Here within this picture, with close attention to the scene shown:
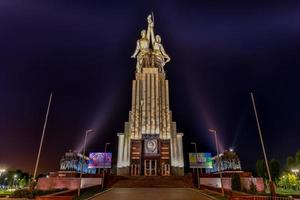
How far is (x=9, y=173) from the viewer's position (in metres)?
78.7

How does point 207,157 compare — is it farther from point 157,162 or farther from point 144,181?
point 144,181

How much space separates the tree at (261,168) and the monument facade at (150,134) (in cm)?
3357

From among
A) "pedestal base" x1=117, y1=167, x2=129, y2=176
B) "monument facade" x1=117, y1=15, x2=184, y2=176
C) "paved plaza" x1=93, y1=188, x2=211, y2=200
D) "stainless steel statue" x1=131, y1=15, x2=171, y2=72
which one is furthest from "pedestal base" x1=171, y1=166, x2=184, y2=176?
"paved plaza" x1=93, y1=188, x2=211, y2=200

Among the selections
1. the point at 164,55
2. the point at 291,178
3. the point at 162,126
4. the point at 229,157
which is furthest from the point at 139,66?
the point at 291,178

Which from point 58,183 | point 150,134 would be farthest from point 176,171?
point 58,183

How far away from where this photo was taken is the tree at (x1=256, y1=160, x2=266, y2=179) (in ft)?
231

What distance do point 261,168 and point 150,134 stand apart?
4413 cm

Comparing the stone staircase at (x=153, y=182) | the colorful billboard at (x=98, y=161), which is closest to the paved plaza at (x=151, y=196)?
the stone staircase at (x=153, y=182)

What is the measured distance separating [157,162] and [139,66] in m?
29.4

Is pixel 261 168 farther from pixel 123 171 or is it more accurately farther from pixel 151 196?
pixel 151 196

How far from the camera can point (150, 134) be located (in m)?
54.8

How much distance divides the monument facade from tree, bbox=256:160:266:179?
3357 cm

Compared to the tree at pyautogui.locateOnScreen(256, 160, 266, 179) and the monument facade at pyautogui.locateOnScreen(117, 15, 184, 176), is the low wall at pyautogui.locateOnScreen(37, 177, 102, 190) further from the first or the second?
the tree at pyautogui.locateOnScreen(256, 160, 266, 179)

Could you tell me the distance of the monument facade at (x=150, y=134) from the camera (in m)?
52.4
